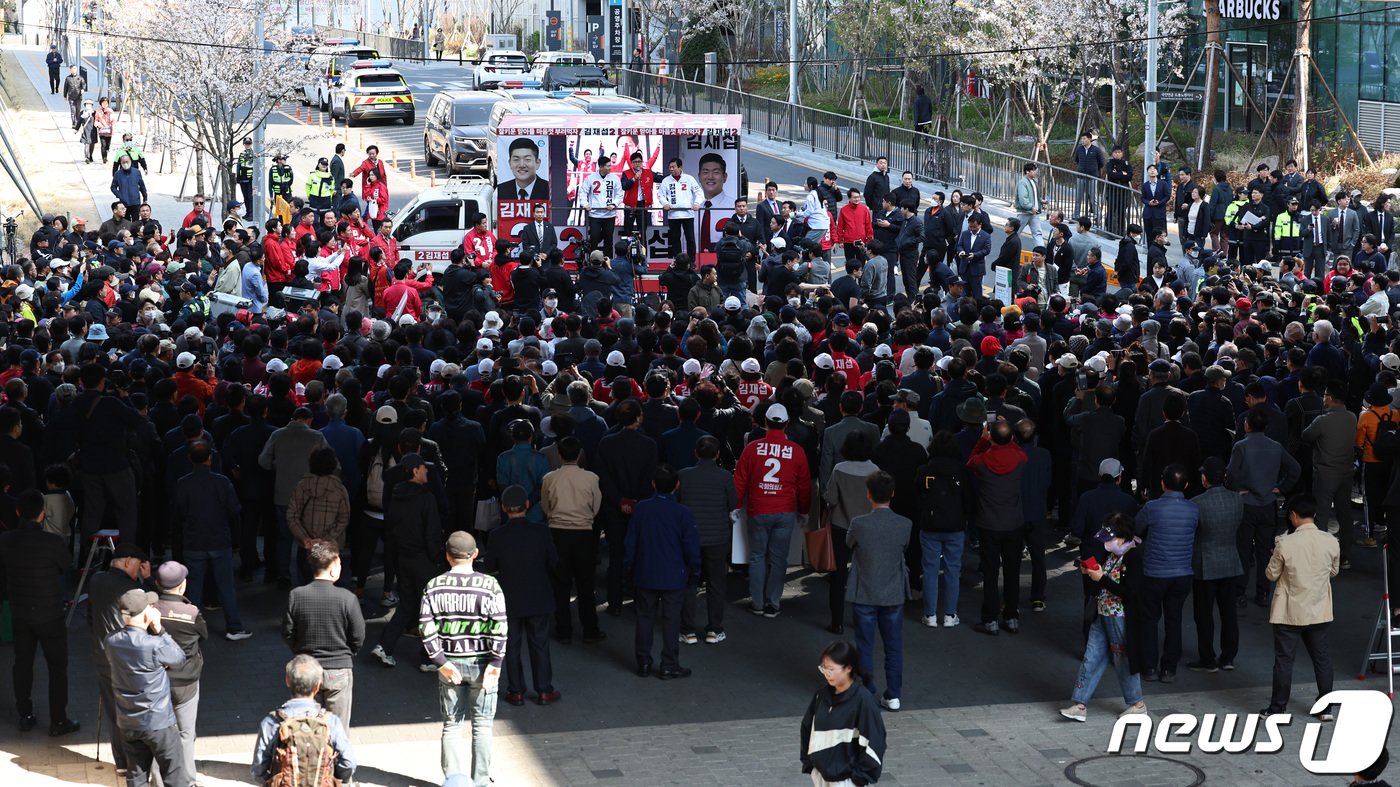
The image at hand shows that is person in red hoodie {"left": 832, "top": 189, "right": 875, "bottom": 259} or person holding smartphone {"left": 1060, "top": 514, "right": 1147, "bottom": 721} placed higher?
person in red hoodie {"left": 832, "top": 189, "right": 875, "bottom": 259}

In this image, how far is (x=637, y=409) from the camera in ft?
43.0

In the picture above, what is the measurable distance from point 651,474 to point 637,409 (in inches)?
20.0

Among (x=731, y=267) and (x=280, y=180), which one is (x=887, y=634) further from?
(x=280, y=180)

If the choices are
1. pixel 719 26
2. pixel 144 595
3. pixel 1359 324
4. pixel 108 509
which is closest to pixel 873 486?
pixel 144 595

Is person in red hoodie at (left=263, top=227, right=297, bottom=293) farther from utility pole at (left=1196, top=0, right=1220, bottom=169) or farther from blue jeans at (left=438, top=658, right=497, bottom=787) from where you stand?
utility pole at (left=1196, top=0, right=1220, bottom=169)

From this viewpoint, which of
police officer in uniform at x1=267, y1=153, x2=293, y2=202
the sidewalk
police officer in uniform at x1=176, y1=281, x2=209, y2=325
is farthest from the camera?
the sidewalk

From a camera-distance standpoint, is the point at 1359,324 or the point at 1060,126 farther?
the point at 1060,126

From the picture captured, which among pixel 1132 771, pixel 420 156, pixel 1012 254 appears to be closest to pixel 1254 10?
pixel 1012 254

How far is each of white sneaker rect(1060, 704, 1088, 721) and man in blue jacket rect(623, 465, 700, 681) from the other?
2.69 metres

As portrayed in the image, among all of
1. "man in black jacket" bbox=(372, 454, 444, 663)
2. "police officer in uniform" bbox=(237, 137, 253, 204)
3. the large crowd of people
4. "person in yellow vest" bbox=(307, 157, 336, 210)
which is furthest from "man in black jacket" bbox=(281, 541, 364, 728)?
"police officer in uniform" bbox=(237, 137, 253, 204)

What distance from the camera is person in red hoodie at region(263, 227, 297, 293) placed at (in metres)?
23.1

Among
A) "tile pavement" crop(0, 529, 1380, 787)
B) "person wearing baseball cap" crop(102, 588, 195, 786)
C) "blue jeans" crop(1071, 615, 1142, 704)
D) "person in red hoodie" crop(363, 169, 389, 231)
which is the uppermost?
"person in red hoodie" crop(363, 169, 389, 231)

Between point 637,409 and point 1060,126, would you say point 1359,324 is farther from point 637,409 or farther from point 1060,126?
point 1060,126

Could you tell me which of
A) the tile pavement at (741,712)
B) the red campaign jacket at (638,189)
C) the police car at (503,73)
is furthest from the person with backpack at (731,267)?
the police car at (503,73)
